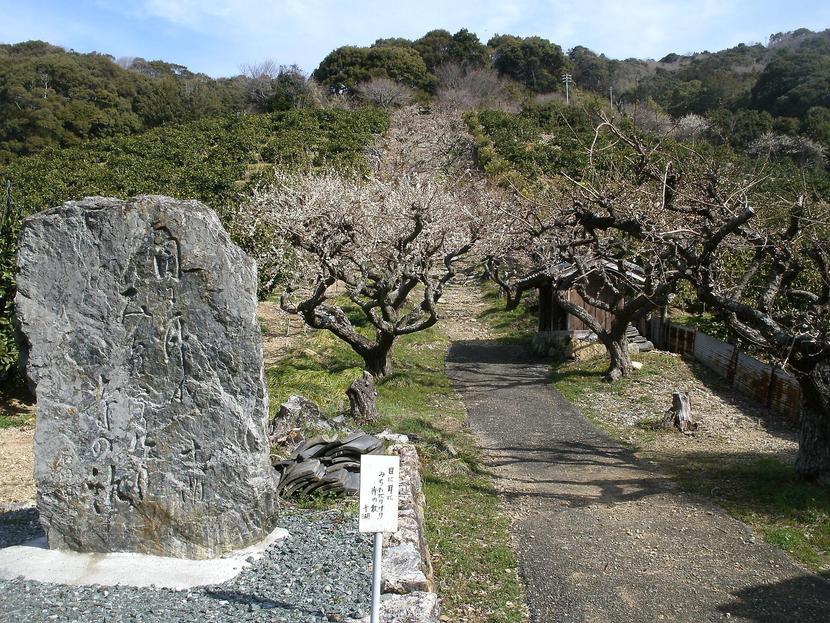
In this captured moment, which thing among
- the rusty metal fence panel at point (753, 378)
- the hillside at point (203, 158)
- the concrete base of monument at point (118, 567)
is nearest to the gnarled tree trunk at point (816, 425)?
the rusty metal fence panel at point (753, 378)

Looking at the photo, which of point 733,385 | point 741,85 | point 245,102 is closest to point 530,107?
point 741,85

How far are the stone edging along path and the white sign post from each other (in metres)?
0.31

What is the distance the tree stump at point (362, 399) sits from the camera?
36.2 ft

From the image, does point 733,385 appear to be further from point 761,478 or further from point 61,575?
point 61,575

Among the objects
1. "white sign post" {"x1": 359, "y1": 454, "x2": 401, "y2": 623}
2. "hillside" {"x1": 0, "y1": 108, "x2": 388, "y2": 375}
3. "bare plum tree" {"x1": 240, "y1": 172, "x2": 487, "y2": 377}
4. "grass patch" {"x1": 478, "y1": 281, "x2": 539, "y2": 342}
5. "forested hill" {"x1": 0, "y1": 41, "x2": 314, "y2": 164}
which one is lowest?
"grass patch" {"x1": 478, "y1": 281, "x2": 539, "y2": 342}

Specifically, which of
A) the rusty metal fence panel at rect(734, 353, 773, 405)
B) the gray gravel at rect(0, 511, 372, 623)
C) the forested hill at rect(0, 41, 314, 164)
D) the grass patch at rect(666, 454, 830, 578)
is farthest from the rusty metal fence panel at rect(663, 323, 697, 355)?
the forested hill at rect(0, 41, 314, 164)

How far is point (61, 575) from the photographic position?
17.0ft

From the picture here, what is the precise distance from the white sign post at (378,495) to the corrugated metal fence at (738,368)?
30.4 ft

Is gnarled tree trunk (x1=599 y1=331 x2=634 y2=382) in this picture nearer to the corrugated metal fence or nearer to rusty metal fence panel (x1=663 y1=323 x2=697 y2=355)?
the corrugated metal fence

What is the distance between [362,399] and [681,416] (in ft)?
18.2

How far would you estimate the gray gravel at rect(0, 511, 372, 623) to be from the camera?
4.61m

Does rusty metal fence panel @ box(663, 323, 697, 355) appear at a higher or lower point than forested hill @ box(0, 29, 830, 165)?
lower

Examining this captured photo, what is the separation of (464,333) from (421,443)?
11665 millimetres

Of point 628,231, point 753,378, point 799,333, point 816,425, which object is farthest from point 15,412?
point 753,378
